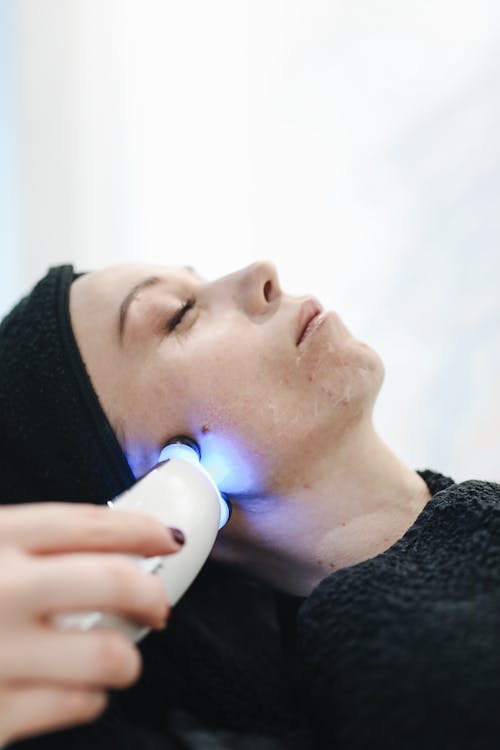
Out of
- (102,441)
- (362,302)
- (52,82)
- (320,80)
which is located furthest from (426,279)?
(52,82)

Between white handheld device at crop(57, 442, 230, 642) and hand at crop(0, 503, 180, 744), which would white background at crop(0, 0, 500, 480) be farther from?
hand at crop(0, 503, 180, 744)

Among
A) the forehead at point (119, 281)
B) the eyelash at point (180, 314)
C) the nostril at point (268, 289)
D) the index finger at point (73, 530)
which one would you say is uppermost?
the forehead at point (119, 281)

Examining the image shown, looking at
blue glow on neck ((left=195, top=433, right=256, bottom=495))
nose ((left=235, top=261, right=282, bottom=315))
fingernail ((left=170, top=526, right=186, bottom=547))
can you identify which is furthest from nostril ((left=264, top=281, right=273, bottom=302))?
fingernail ((left=170, top=526, right=186, bottom=547))

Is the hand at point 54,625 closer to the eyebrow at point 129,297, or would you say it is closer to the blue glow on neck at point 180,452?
the blue glow on neck at point 180,452

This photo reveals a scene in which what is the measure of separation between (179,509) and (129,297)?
364 mm

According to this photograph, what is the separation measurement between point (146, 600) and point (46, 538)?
93 mm

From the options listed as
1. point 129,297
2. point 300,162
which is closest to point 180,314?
point 129,297

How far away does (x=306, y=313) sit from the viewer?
938 mm

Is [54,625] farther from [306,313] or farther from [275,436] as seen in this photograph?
[306,313]

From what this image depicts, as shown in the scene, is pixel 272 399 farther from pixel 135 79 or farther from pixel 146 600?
pixel 135 79

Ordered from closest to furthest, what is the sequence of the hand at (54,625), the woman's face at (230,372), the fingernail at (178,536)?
the hand at (54,625) < the fingernail at (178,536) < the woman's face at (230,372)

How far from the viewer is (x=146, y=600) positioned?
1.66 feet

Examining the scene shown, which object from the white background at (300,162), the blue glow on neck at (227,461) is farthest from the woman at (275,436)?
the white background at (300,162)

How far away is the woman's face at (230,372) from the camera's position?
86 centimetres
